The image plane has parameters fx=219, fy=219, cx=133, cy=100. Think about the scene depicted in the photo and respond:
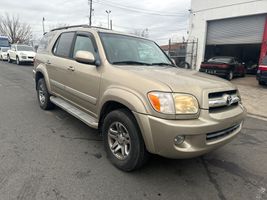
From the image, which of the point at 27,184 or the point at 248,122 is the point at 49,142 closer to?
the point at 27,184

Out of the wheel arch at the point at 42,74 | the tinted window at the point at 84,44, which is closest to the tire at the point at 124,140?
the tinted window at the point at 84,44

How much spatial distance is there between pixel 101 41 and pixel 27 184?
2.22 metres

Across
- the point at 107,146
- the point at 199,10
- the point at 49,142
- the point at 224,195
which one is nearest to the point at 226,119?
the point at 224,195

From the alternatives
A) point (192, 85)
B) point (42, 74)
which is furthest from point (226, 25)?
point (192, 85)

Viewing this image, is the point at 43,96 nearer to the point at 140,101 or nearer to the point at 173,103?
the point at 140,101

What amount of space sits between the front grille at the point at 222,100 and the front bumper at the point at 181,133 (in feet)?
0.39

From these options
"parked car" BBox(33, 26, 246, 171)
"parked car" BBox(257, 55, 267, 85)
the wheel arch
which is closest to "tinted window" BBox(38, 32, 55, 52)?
the wheel arch

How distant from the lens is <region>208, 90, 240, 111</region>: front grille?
260 centimetres

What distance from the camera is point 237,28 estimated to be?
53.6 ft

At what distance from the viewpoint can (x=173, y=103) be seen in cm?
237

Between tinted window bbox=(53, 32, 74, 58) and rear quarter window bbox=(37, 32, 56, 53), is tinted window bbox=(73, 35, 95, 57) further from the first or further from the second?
rear quarter window bbox=(37, 32, 56, 53)

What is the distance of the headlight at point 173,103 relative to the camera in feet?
7.76

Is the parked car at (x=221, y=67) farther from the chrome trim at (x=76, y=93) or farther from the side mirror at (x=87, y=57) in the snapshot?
the side mirror at (x=87, y=57)

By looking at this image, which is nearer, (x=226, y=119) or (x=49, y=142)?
(x=226, y=119)
